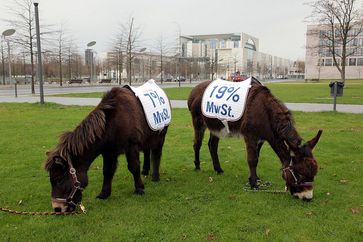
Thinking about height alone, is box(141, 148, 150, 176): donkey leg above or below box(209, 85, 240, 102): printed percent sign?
below

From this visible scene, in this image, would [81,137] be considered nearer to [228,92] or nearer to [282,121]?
[228,92]

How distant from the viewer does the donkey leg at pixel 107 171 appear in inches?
208

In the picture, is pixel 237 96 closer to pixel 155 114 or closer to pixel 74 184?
pixel 155 114

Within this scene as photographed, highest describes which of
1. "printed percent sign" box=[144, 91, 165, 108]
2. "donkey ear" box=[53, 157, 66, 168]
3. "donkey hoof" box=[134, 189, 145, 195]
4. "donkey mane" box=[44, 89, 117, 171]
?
"printed percent sign" box=[144, 91, 165, 108]

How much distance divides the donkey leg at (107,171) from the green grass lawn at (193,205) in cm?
13

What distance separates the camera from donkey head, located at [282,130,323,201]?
4844 mm

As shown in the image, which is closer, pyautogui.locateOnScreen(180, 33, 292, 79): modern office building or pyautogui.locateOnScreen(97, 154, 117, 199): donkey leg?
pyautogui.locateOnScreen(97, 154, 117, 199): donkey leg

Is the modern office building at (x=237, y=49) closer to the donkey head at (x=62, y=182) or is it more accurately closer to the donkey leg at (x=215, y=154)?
the donkey leg at (x=215, y=154)

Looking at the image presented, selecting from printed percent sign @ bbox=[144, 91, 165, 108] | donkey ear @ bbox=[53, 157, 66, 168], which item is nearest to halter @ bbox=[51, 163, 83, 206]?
donkey ear @ bbox=[53, 157, 66, 168]

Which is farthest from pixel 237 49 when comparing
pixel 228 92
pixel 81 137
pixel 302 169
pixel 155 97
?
pixel 81 137

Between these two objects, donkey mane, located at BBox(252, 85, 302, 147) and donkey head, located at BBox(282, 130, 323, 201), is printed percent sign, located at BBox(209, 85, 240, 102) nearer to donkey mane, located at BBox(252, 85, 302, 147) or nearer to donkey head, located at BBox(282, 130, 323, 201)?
donkey mane, located at BBox(252, 85, 302, 147)

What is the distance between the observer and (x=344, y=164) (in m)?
7.43

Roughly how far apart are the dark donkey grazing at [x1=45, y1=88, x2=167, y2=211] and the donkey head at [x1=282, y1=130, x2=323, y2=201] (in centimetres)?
234

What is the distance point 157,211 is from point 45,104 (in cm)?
1596
